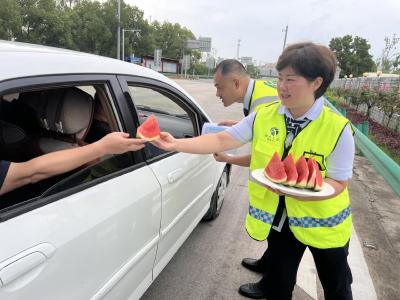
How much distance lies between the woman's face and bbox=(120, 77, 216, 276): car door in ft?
3.03

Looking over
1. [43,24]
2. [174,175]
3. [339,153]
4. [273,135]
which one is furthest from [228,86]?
[43,24]

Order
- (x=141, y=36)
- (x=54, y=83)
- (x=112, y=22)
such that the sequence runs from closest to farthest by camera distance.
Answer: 1. (x=54, y=83)
2. (x=112, y=22)
3. (x=141, y=36)

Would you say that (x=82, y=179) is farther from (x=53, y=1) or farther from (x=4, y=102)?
(x=53, y=1)

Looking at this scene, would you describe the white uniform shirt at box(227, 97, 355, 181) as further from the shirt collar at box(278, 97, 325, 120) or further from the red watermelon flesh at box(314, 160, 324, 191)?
the red watermelon flesh at box(314, 160, 324, 191)

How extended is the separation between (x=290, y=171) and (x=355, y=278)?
2.07 m

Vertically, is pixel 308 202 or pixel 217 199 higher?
pixel 308 202

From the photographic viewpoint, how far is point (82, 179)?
73.9 inches

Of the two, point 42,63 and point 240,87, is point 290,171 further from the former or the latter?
point 240,87

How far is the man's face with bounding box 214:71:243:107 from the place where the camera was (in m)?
3.12

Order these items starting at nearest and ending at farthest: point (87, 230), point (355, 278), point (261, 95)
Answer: point (87, 230)
point (261, 95)
point (355, 278)

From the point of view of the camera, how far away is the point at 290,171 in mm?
1852

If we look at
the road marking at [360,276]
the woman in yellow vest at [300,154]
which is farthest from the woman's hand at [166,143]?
the road marking at [360,276]

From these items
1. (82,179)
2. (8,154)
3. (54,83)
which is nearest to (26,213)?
(82,179)

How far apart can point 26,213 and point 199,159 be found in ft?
5.96
